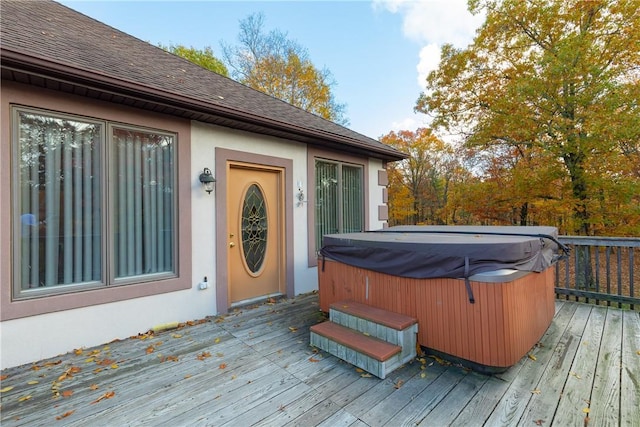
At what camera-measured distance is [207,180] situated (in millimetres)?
3385

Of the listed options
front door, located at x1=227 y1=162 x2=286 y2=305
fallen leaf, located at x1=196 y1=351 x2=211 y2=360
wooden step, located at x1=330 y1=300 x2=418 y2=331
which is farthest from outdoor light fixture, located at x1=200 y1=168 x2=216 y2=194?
wooden step, located at x1=330 y1=300 x2=418 y2=331

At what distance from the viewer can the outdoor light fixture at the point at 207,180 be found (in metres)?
3.39

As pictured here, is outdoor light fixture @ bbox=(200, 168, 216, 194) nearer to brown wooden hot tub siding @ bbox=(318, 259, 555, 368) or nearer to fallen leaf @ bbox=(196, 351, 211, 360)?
fallen leaf @ bbox=(196, 351, 211, 360)

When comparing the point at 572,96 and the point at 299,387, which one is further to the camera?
the point at 572,96

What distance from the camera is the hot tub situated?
6.72 ft

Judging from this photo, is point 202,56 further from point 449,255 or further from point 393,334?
point 393,334

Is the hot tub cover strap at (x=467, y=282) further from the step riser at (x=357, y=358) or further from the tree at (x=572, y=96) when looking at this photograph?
the tree at (x=572, y=96)

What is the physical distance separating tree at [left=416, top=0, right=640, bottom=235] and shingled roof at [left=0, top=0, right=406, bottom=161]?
13.8ft

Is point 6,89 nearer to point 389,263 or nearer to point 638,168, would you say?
point 389,263

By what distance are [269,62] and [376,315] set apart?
12.8m

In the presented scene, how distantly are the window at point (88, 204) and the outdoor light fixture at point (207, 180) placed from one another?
0.33 m

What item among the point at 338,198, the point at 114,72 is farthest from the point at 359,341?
the point at 114,72

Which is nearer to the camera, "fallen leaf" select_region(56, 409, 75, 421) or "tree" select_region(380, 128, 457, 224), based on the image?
"fallen leaf" select_region(56, 409, 75, 421)

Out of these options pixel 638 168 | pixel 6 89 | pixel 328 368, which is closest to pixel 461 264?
pixel 328 368
